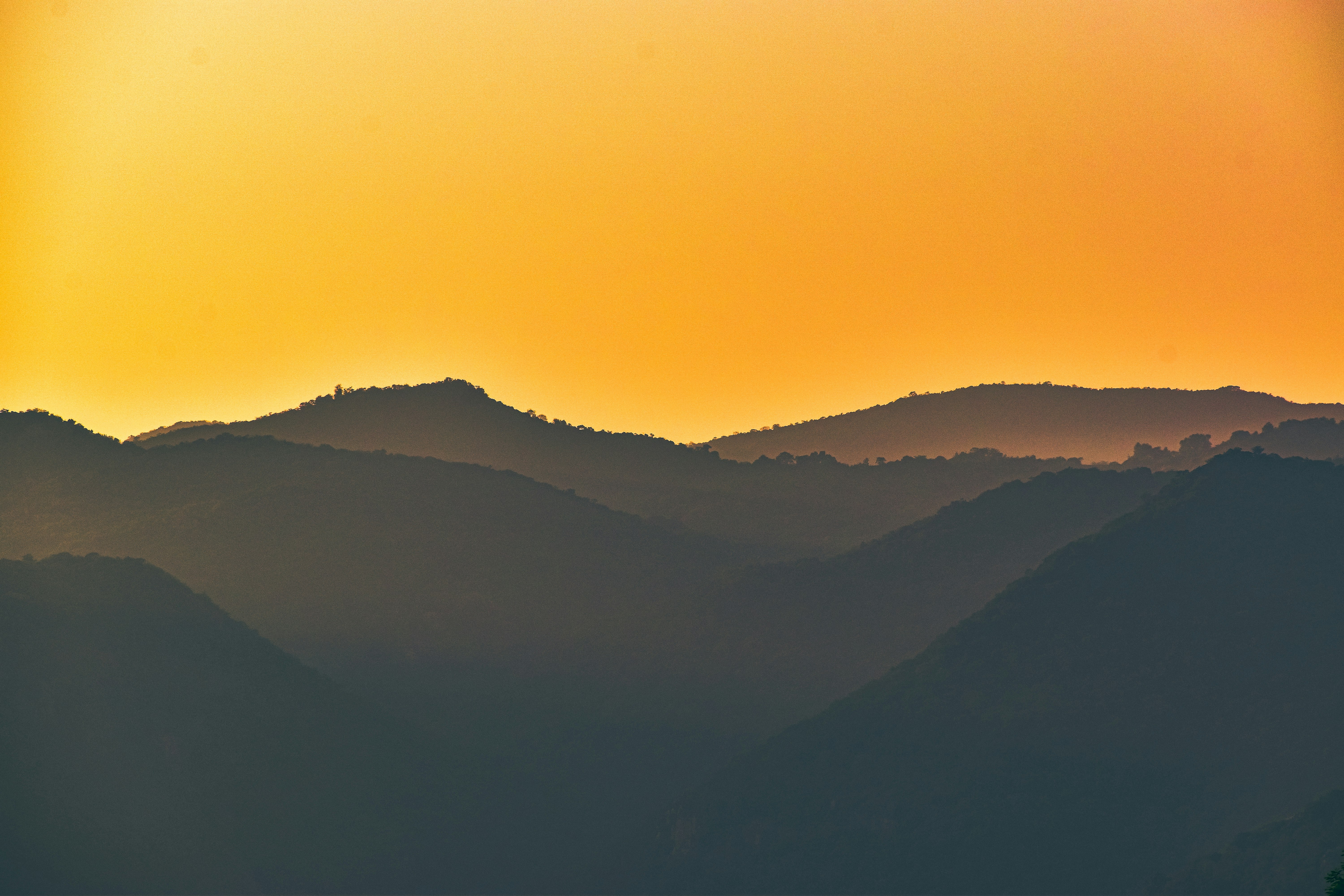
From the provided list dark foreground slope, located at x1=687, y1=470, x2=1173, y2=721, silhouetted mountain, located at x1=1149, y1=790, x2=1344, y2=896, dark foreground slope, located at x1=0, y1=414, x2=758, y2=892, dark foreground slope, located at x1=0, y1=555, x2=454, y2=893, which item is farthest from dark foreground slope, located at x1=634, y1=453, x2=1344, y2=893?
dark foreground slope, located at x1=0, y1=555, x2=454, y2=893

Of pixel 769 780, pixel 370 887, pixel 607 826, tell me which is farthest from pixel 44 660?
pixel 769 780

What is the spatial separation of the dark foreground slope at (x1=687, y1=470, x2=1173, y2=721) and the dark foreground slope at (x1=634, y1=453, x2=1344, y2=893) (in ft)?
70.7

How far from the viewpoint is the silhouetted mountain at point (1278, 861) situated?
91.9 m

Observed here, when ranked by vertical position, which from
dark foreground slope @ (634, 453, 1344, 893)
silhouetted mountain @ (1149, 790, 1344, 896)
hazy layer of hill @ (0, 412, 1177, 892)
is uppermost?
hazy layer of hill @ (0, 412, 1177, 892)

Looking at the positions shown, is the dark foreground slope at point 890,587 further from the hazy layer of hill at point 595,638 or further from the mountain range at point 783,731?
the mountain range at point 783,731

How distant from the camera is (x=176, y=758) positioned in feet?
427

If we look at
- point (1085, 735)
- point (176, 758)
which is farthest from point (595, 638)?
point (1085, 735)

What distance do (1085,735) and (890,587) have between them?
50.0 metres

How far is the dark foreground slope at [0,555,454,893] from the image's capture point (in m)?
117

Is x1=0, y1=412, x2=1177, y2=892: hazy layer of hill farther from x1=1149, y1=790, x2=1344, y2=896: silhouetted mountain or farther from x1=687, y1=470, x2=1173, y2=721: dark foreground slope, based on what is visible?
x1=1149, y1=790, x2=1344, y2=896: silhouetted mountain

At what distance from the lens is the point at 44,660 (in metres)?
128

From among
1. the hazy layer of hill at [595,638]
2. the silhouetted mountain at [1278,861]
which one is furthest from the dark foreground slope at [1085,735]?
the hazy layer of hill at [595,638]

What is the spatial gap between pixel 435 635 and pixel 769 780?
208 ft

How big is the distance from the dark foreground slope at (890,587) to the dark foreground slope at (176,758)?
37621 mm
